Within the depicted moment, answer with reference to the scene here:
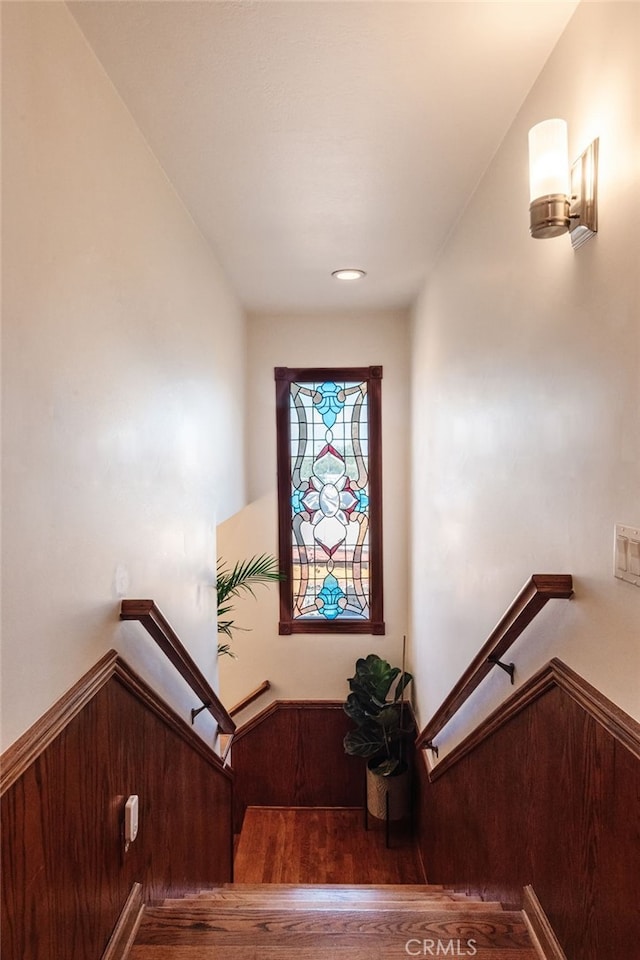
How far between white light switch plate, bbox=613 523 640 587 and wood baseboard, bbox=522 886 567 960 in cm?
96

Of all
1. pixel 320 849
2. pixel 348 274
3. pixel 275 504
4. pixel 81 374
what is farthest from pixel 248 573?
pixel 81 374

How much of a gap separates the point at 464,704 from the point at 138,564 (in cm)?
152

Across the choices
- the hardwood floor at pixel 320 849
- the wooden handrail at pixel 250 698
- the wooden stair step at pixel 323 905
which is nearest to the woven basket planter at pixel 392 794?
the hardwood floor at pixel 320 849

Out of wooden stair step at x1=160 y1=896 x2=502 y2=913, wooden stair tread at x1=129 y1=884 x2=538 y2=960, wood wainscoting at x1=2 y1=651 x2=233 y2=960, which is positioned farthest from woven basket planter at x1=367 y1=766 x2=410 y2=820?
wooden stair tread at x1=129 y1=884 x2=538 y2=960

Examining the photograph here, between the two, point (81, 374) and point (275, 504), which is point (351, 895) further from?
point (275, 504)

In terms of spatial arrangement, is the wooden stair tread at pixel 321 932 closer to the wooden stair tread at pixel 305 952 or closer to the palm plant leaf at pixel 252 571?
the wooden stair tread at pixel 305 952

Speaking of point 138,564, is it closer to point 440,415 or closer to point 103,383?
point 103,383

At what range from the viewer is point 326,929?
1.60m

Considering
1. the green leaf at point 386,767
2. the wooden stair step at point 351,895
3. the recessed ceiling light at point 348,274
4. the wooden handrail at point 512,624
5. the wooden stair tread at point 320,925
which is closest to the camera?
the wooden handrail at point 512,624

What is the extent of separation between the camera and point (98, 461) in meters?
1.48

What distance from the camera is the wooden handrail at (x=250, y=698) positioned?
4121 millimetres

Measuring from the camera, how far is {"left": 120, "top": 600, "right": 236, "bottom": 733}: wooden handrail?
1634 mm

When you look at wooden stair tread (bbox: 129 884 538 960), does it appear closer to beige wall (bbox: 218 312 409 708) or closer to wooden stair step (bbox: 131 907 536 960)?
wooden stair step (bbox: 131 907 536 960)

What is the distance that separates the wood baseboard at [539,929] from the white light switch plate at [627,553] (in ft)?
3.15
